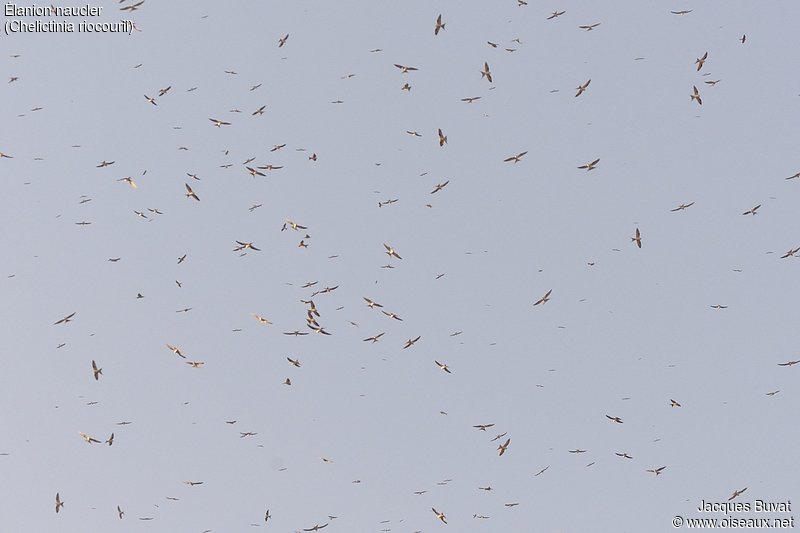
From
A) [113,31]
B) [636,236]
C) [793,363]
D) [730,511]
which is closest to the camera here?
[113,31]

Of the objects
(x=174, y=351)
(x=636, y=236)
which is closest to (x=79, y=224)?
(x=174, y=351)

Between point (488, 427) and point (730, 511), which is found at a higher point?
point (488, 427)

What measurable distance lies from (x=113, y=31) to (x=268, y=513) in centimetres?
2960

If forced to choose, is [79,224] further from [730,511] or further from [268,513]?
[730,511]

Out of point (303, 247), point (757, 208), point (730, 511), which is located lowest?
point (730, 511)

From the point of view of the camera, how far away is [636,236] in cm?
4375

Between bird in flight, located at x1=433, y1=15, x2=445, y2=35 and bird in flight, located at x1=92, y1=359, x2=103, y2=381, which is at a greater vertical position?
bird in flight, located at x1=433, y1=15, x2=445, y2=35

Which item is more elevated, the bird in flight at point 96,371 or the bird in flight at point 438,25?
the bird in flight at point 438,25

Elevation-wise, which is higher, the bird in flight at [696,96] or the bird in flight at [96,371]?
the bird in flight at [696,96]

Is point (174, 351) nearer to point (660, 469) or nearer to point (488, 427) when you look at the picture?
point (488, 427)

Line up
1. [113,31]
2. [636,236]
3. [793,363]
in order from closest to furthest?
[113,31], [636,236], [793,363]

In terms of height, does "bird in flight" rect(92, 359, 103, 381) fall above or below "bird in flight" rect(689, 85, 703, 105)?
below

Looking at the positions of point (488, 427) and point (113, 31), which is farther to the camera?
point (488, 427)

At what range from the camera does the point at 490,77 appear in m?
42.6
